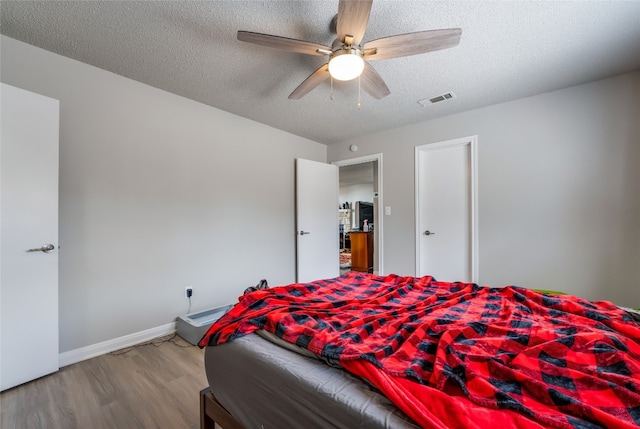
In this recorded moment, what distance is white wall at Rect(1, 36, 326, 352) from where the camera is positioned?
2.11 meters

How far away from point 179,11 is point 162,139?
129 centimetres

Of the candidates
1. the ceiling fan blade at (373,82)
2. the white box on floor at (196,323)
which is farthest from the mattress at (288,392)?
the ceiling fan blade at (373,82)

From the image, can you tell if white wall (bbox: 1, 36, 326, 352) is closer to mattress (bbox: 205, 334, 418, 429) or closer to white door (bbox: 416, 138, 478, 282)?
mattress (bbox: 205, 334, 418, 429)

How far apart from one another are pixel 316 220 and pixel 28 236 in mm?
2954

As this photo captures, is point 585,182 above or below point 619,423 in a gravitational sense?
above

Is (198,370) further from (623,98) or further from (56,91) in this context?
(623,98)

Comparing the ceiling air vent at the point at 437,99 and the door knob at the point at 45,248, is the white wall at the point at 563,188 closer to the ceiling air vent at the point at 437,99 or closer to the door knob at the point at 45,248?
the ceiling air vent at the point at 437,99

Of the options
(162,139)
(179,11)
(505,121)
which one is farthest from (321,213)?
(179,11)

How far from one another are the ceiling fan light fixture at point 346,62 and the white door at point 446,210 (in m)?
2.12

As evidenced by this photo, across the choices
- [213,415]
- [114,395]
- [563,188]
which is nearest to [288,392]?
[213,415]

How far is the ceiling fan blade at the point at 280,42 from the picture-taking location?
151 cm

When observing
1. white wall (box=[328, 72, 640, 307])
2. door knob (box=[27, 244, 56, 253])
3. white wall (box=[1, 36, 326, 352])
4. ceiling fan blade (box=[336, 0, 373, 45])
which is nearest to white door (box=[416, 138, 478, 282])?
white wall (box=[328, 72, 640, 307])

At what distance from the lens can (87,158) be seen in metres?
2.21

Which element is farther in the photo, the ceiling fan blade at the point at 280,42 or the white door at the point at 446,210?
the white door at the point at 446,210
